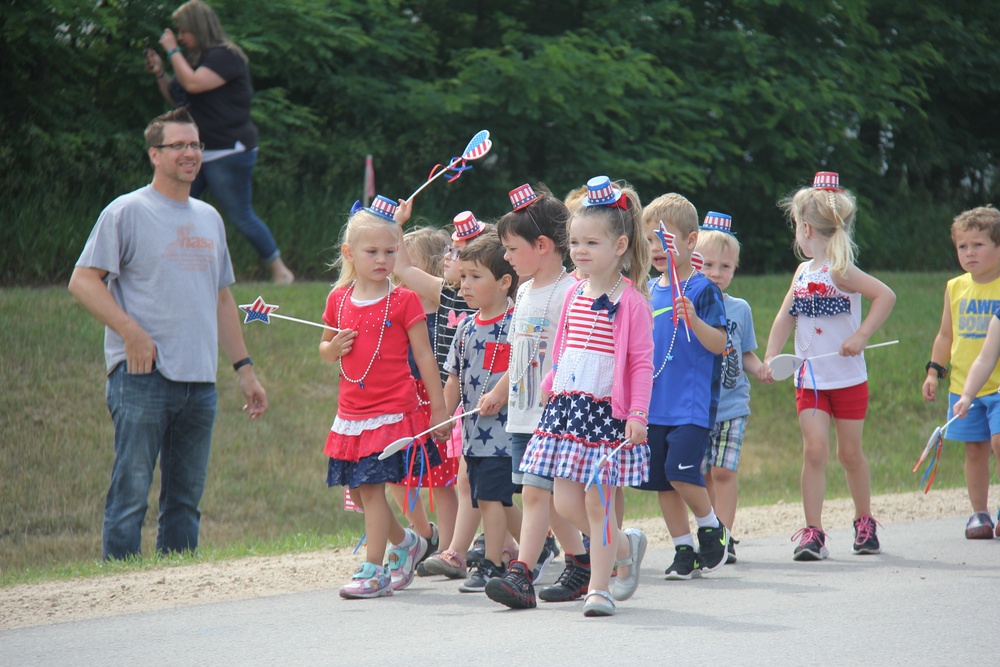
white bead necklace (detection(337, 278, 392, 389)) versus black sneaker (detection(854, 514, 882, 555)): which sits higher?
white bead necklace (detection(337, 278, 392, 389))

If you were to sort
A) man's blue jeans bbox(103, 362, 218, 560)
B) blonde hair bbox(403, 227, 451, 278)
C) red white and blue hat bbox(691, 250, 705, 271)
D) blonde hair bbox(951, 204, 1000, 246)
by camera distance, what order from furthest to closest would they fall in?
blonde hair bbox(951, 204, 1000, 246) < blonde hair bbox(403, 227, 451, 278) < man's blue jeans bbox(103, 362, 218, 560) < red white and blue hat bbox(691, 250, 705, 271)

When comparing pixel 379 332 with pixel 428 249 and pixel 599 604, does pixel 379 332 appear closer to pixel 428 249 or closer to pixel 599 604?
pixel 428 249

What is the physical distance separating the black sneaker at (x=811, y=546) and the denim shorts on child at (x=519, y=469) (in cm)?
175

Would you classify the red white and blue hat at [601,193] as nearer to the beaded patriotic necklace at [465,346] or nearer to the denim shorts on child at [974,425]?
the beaded patriotic necklace at [465,346]

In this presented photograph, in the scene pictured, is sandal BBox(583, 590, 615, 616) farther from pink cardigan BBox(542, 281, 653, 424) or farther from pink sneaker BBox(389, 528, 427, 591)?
pink sneaker BBox(389, 528, 427, 591)

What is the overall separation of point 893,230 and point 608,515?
15650mm

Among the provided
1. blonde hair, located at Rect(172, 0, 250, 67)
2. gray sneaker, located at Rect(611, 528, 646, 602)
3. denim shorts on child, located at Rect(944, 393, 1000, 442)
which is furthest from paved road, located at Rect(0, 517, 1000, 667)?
blonde hair, located at Rect(172, 0, 250, 67)

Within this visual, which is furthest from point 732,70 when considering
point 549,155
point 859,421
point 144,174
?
point 859,421

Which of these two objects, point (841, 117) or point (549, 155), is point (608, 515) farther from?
point (841, 117)

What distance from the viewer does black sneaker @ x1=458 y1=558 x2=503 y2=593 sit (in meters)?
5.57

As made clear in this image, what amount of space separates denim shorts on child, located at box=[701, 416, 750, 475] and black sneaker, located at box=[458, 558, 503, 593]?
1482 mm

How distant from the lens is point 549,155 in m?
16.2

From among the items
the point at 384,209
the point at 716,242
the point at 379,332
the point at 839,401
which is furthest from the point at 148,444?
the point at 839,401

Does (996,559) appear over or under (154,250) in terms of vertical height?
under
